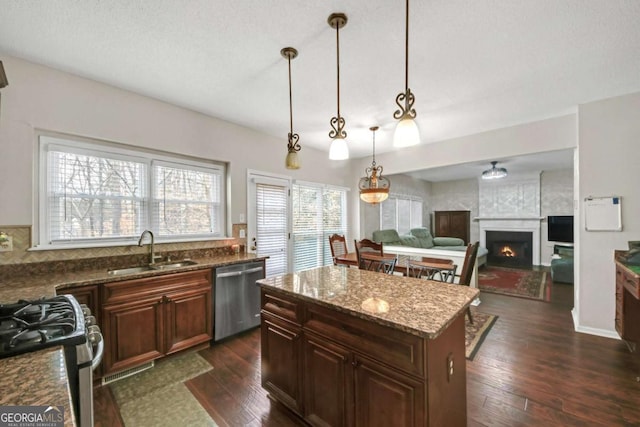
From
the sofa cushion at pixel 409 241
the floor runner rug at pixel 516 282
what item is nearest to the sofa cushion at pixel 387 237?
the sofa cushion at pixel 409 241

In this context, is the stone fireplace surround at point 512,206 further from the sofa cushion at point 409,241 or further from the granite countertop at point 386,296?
the granite countertop at point 386,296

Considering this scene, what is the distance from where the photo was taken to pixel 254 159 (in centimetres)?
382

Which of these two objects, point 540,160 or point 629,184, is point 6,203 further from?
point 540,160

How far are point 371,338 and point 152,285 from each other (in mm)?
2081

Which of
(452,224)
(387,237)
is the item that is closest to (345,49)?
(387,237)

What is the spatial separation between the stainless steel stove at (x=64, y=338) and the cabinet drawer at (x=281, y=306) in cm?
94

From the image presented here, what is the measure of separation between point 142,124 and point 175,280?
67.2 inches

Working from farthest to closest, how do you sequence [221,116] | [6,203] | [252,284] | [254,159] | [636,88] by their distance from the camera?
[254,159], [221,116], [252,284], [636,88], [6,203]

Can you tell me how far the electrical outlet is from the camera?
6.84ft

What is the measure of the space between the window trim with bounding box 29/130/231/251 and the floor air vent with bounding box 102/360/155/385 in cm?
117

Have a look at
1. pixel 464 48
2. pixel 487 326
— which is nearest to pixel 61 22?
pixel 464 48

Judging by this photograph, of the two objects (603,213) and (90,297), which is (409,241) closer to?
(603,213)

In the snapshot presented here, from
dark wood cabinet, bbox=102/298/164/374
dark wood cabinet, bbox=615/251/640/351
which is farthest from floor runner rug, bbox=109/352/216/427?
dark wood cabinet, bbox=615/251/640/351

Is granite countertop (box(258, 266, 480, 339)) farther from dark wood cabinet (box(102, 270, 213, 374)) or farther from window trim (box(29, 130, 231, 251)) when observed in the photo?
Result: window trim (box(29, 130, 231, 251))
